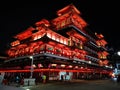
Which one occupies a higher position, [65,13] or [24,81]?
[65,13]

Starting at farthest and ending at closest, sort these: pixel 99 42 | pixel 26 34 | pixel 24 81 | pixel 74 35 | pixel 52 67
Answer: 1. pixel 99 42
2. pixel 26 34
3. pixel 74 35
4. pixel 52 67
5. pixel 24 81

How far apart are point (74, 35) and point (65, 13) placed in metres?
13.6

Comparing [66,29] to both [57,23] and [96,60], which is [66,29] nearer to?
[57,23]

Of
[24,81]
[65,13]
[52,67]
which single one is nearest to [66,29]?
[65,13]

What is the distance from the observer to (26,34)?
178ft

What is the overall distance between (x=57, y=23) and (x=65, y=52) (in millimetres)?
19921

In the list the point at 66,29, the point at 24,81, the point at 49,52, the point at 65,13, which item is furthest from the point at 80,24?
the point at 24,81

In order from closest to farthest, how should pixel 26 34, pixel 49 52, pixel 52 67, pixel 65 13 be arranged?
pixel 52 67, pixel 49 52, pixel 26 34, pixel 65 13

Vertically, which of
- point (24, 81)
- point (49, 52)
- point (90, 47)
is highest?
point (90, 47)

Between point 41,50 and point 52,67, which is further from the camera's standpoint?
point 41,50

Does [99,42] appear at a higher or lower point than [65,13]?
lower

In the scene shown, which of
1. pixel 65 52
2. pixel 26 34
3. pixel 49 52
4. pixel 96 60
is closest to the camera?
pixel 49 52

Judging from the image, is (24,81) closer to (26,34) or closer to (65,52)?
(65,52)

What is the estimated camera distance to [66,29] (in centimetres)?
5369
